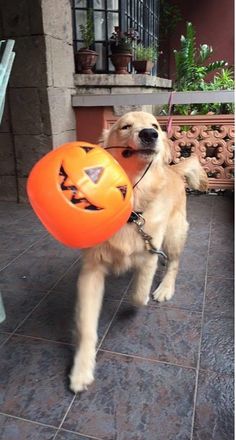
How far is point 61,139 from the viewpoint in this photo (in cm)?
389

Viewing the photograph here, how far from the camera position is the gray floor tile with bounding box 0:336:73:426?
136cm

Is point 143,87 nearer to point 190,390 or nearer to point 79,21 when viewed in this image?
point 79,21

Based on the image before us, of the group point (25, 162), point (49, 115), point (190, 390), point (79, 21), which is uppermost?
point (79, 21)

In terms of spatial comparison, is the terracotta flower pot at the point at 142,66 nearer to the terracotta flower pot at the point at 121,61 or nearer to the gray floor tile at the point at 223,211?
the terracotta flower pot at the point at 121,61

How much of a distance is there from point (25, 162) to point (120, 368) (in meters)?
2.77

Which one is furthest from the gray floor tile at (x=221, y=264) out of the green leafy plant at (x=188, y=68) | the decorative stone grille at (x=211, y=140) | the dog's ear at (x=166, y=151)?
the green leafy plant at (x=188, y=68)

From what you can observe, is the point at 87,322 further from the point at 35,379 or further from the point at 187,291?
the point at 187,291

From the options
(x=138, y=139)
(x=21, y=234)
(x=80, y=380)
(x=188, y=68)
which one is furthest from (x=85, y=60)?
(x=80, y=380)

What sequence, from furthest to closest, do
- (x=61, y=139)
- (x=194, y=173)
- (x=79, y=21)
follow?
(x=79, y=21) → (x=61, y=139) → (x=194, y=173)

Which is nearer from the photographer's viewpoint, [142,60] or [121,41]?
[121,41]

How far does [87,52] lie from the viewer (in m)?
4.11

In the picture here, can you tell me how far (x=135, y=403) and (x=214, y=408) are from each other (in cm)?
30

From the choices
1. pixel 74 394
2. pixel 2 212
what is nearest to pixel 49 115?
pixel 2 212

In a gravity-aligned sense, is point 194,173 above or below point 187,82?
below
